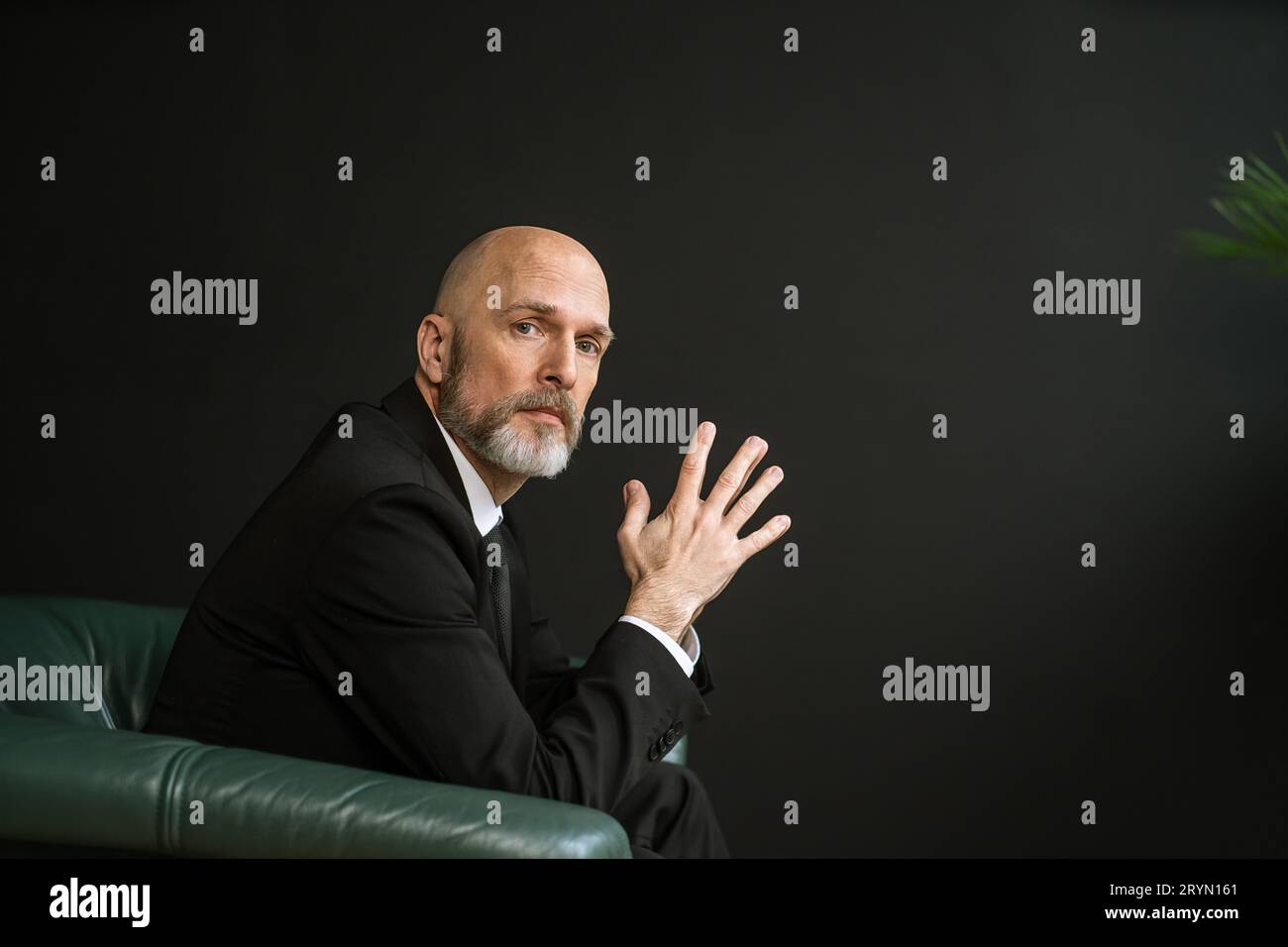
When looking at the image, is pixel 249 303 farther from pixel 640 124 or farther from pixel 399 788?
pixel 399 788

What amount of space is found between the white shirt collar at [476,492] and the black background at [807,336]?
1.25 meters

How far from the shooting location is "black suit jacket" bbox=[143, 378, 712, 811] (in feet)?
4.74

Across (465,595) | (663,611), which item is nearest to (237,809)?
(465,595)

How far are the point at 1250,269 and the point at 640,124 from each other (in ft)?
5.12

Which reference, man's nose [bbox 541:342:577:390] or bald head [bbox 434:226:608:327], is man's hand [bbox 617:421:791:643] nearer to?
man's nose [bbox 541:342:577:390]

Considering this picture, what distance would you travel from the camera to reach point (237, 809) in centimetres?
125

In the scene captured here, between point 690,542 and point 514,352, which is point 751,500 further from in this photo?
point 514,352

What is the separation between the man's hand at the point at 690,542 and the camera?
1.67 m

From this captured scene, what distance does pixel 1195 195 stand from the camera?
318 cm

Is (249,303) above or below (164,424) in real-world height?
above

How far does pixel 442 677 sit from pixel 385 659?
0.23ft
